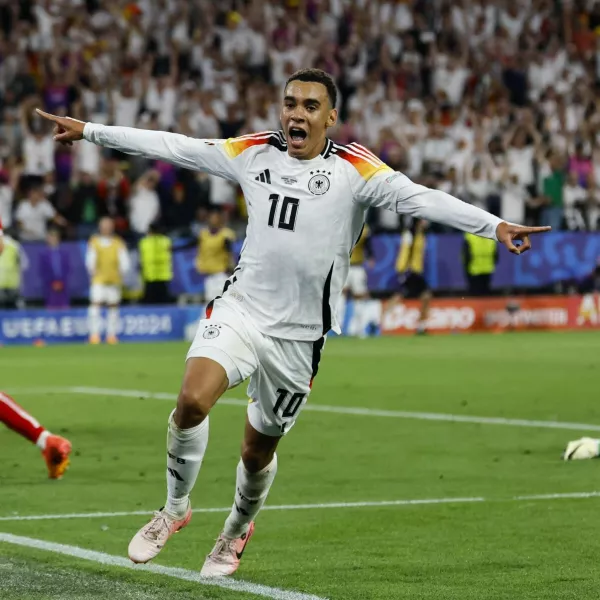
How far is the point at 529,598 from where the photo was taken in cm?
614

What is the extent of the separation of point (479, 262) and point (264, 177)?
67.9 feet

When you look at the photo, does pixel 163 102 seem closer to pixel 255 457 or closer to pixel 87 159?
pixel 87 159

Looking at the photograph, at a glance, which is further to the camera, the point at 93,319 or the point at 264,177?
the point at 93,319

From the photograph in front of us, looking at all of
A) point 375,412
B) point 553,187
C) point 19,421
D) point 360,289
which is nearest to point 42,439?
point 19,421

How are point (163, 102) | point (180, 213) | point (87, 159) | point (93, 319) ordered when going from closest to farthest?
point (87, 159)
point (163, 102)
point (93, 319)
point (180, 213)

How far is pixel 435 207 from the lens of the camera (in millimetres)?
6598

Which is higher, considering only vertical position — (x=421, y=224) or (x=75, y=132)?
(x=75, y=132)

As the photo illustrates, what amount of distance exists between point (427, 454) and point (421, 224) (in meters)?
16.0

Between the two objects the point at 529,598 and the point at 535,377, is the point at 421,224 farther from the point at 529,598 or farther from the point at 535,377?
the point at 529,598

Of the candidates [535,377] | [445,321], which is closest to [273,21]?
[445,321]

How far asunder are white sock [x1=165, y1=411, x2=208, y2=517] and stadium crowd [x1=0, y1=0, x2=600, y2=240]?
17.4 meters

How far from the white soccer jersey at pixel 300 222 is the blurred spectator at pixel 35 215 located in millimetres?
17196

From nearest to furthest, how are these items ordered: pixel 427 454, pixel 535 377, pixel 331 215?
pixel 331 215 < pixel 427 454 < pixel 535 377

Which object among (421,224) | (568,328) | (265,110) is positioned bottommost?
(568,328)
